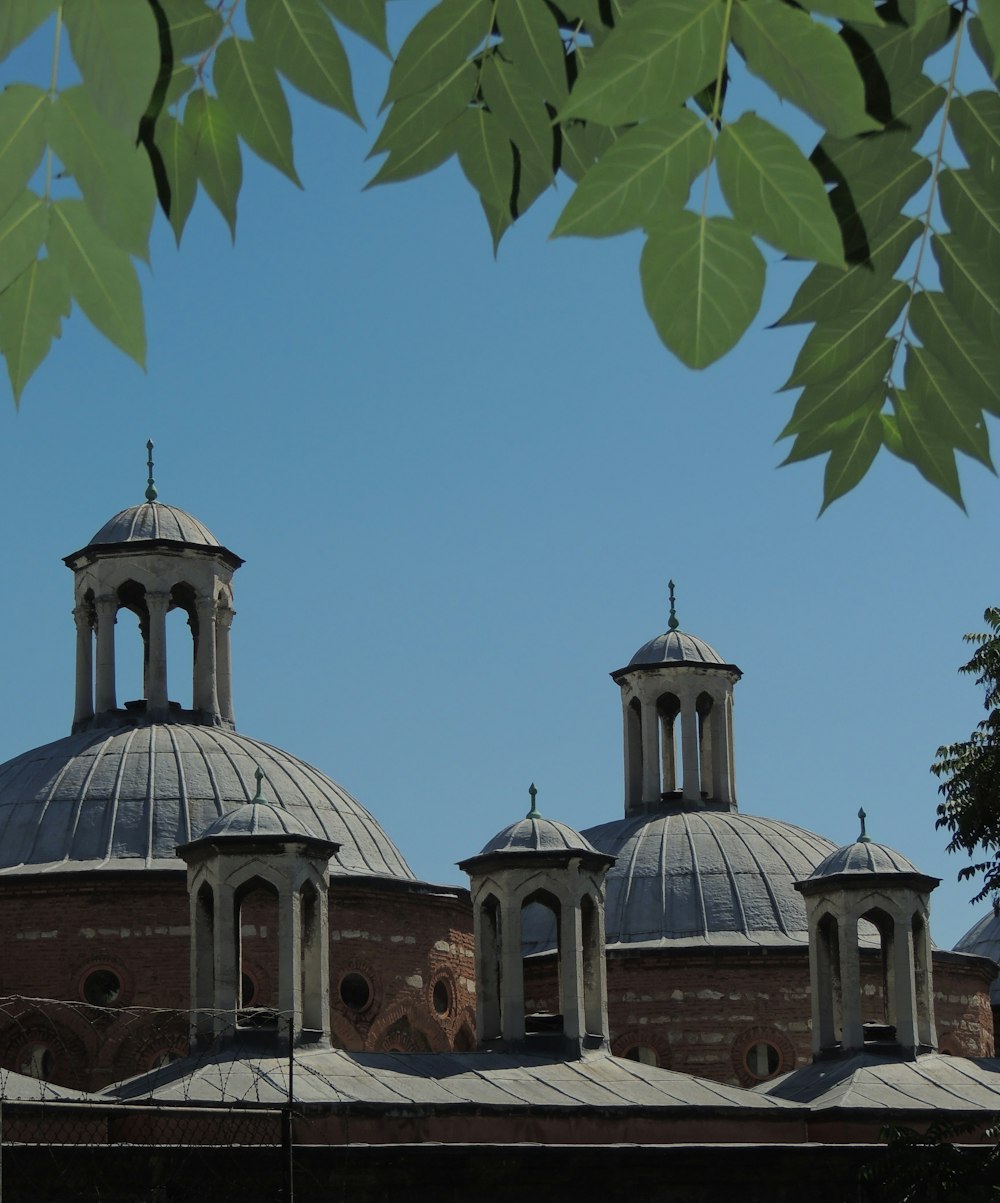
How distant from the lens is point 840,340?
4352 millimetres

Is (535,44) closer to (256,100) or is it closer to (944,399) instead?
(256,100)

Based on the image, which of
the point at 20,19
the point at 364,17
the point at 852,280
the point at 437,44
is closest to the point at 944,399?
the point at 852,280

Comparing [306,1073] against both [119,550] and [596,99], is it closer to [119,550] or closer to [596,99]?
[119,550]

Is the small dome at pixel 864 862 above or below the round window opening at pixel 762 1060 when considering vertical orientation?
above

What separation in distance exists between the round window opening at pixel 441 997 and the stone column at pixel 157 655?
18.6ft

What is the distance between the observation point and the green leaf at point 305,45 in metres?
3.92

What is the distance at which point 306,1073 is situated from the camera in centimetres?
2652

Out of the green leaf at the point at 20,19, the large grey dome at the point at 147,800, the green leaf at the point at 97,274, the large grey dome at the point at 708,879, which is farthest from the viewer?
the large grey dome at the point at 708,879

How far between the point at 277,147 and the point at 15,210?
0.54 meters

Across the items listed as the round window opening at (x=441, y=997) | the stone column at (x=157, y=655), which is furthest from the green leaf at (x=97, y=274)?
the stone column at (x=157, y=655)

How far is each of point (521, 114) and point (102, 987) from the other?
25.8 metres

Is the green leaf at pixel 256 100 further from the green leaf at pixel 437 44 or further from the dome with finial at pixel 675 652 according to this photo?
the dome with finial at pixel 675 652

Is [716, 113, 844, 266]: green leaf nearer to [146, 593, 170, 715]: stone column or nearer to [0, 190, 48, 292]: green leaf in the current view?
[0, 190, 48, 292]: green leaf

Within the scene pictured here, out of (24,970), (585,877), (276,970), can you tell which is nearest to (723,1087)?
(585,877)
